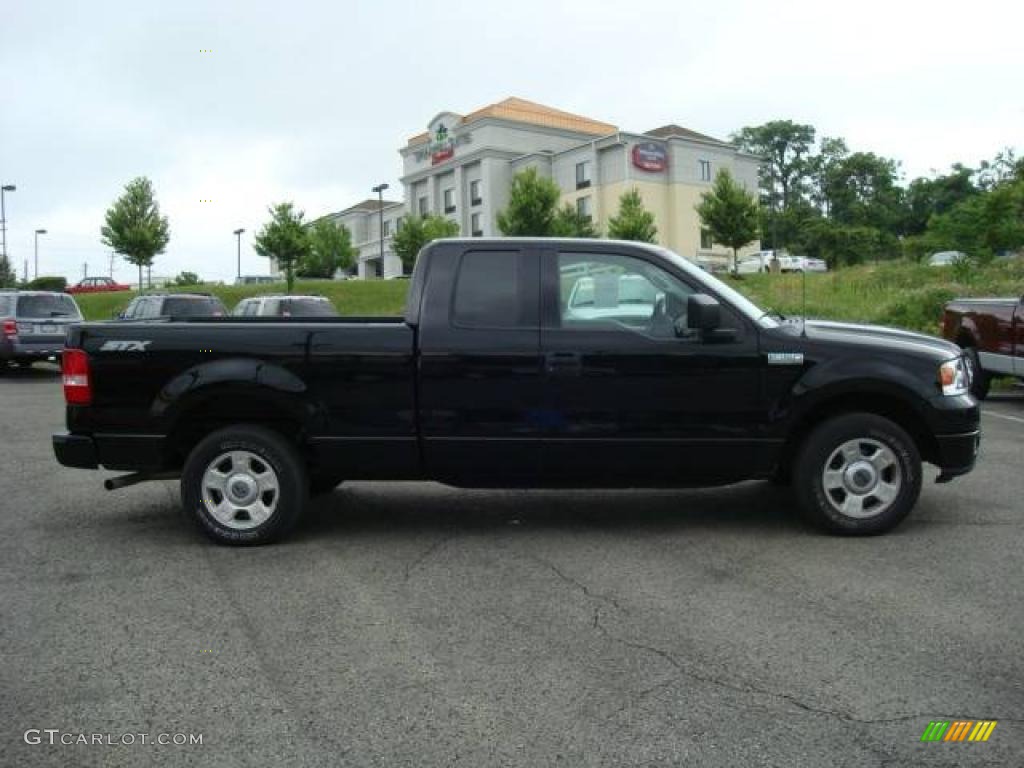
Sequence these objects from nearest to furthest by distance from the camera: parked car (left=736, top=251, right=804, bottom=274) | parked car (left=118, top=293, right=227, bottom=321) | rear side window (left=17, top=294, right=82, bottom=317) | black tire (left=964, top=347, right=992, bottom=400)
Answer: black tire (left=964, top=347, right=992, bottom=400) < rear side window (left=17, top=294, right=82, bottom=317) < parked car (left=118, top=293, right=227, bottom=321) < parked car (left=736, top=251, right=804, bottom=274)

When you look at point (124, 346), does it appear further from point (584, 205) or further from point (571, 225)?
point (584, 205)

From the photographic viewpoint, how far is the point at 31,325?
19625 millimetres

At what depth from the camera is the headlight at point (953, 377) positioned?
5824 millimetres

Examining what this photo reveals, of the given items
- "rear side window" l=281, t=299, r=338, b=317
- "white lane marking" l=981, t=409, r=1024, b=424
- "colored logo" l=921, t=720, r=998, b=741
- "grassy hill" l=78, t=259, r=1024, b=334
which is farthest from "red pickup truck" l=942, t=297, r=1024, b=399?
"rear side window" l=281, t=299, r=338, b=317

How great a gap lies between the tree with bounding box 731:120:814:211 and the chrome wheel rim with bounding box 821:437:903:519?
3780 inches

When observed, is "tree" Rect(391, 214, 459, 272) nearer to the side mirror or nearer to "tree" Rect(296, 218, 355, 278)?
"tree" Rect(296, 218, 355, 278)

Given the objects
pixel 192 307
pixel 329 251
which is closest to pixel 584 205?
pixel 329 251

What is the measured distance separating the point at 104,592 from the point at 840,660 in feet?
11.8

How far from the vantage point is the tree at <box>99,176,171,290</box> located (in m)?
47.4

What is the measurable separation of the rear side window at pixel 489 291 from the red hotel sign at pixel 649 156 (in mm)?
61289

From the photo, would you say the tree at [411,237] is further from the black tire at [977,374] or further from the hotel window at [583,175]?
the black tire at [977,374]

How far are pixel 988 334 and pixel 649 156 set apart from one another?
55.4 meters

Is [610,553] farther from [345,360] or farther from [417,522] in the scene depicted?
[345,360]

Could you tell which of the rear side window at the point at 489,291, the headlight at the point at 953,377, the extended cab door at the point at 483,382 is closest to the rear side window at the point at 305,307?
the rear side window at the point at 489,291
